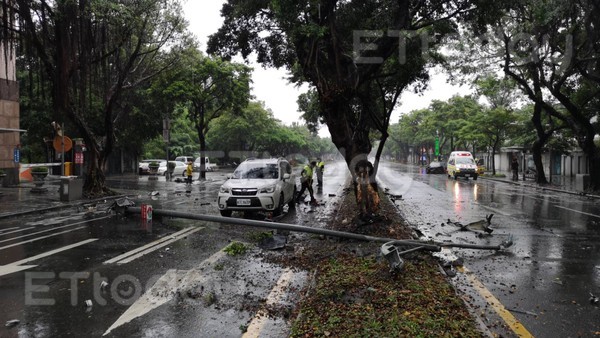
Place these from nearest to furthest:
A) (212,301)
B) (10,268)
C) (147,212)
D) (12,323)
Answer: (12,323)
(212,301)
(10,268)
(147,212)

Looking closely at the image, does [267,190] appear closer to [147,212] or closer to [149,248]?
[147,212]

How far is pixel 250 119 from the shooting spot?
50625mm

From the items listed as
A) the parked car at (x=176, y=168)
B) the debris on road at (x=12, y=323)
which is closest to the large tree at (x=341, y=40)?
the debris on road at (x=12, y=323)

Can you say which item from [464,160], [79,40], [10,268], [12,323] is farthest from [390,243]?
[464,160]

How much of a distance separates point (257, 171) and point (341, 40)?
4.65 metres

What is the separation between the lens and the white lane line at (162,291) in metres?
4.58

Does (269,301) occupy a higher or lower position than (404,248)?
lower

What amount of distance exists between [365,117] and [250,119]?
40.1m

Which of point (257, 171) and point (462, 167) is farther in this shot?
point (462, 167)

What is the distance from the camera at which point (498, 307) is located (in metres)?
4.87

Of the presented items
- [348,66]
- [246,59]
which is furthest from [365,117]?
[246,59]

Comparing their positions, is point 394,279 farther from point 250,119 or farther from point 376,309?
point 250,119

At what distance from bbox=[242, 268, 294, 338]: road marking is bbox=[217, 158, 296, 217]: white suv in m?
5.03

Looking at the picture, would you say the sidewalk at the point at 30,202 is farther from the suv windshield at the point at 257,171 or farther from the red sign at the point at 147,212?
the suv windshield at the point at 257,171
